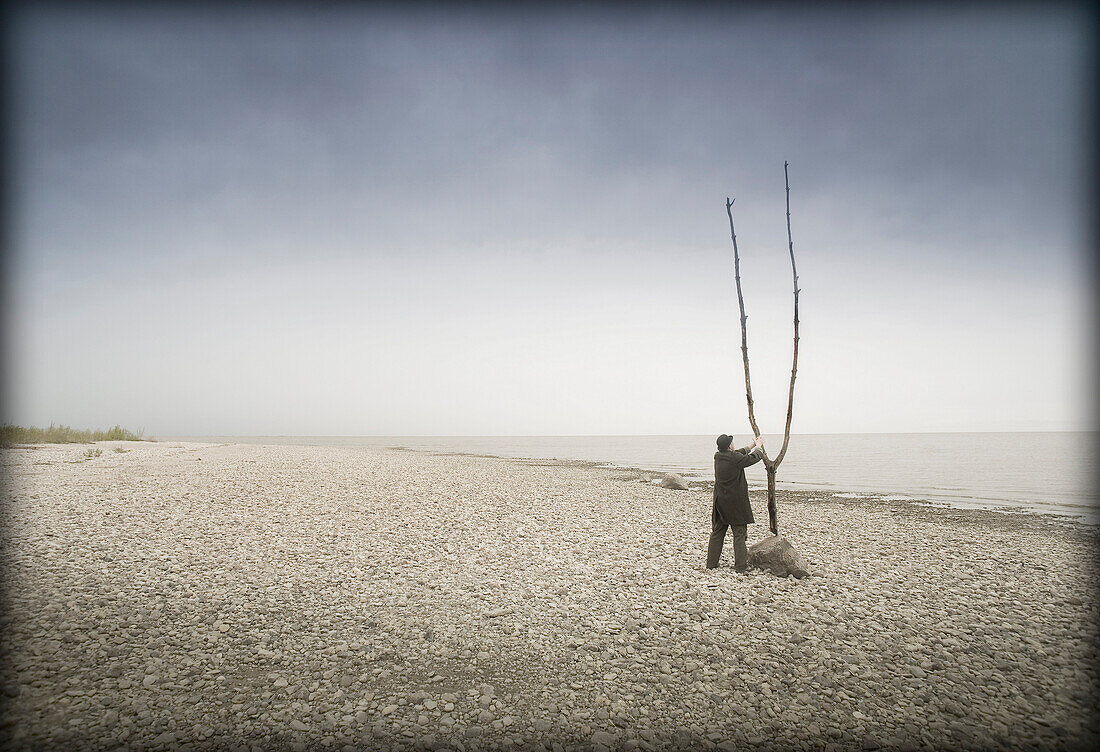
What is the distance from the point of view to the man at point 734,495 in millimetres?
9914

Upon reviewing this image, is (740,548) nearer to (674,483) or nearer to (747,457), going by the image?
(747,457)

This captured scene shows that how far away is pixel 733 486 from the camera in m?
9.94

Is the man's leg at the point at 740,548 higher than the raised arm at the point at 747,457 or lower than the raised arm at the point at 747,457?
lower

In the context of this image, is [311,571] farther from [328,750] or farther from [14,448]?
[14,448]

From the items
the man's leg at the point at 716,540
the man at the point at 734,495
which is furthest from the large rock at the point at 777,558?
the man's leg at the point at 716,540

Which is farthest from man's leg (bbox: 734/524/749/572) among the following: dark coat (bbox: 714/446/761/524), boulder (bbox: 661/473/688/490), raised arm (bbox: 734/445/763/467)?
boulder (bbox: 661/473/688/490)

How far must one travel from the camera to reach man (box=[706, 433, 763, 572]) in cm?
991

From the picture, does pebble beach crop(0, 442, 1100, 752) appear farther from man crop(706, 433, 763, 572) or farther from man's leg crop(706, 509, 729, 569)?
man crop(706, 433, 763, 572)

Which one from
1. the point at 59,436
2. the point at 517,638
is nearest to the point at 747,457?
the point at 517,638

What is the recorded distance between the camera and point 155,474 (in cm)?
2134

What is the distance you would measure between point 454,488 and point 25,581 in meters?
15.1

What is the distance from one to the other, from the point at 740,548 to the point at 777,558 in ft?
2.52

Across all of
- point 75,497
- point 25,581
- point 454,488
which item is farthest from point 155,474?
point 25,581

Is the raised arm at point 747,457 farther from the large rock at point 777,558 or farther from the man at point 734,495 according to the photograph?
the large rock at point 777,558
